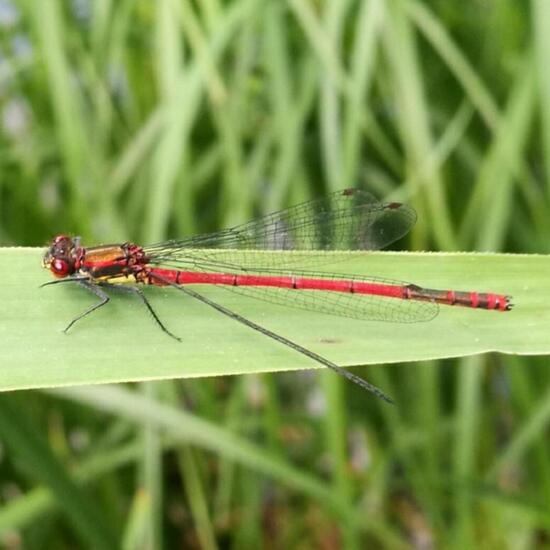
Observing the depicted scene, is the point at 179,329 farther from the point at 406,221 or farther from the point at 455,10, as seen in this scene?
the point at 455,10

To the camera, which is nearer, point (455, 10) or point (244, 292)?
point (244, 292)

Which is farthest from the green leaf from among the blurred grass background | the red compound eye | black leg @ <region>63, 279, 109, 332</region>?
the red compound eye

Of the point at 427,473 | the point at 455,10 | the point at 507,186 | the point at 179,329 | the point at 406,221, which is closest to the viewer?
the point at 179,329

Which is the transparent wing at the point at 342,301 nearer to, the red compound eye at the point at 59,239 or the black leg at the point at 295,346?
the black leg at the point at 295,346

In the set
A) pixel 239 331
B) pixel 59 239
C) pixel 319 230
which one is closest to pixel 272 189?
pixel 319 230

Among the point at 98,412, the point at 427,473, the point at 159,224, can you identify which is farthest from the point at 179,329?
the point at 98,412

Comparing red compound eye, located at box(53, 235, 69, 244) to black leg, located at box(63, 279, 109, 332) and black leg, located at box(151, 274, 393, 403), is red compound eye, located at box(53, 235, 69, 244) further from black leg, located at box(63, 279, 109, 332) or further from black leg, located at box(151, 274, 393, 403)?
black leg, located at box(151, 274, 393, 403)
